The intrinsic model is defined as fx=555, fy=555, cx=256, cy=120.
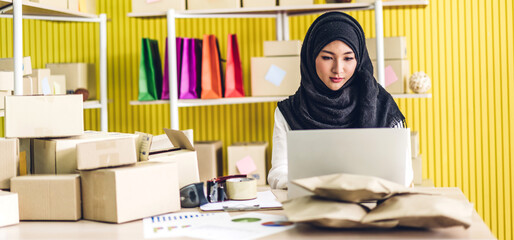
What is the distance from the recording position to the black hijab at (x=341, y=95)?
7.09ft

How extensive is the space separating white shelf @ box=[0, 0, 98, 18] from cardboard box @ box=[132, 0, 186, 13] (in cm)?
32

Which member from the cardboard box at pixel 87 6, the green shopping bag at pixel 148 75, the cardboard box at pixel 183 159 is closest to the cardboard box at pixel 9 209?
the cardboard box at pixel 183 159

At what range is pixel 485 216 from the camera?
331 cm

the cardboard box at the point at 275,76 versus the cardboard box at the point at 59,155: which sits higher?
the cardboard box at the point at 275,76

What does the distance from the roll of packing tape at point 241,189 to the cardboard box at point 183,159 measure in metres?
0.12

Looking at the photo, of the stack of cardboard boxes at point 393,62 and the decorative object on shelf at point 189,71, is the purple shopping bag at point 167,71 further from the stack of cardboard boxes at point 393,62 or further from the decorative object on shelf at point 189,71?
the stack of cardboard boxes at point 393,62

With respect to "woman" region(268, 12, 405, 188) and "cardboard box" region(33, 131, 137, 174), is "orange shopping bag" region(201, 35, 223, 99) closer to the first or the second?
"woman" region(268, 12, 405, 188)

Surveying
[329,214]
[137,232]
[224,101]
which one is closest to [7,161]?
[137,232]

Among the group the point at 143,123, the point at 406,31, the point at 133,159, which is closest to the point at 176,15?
the point at 143,123

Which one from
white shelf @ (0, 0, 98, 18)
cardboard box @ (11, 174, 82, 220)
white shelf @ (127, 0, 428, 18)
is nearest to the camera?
cardboard box @ (11, 174, 82, 220)

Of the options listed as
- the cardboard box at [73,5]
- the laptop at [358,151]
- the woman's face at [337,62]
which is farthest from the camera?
the cardboard box at [73,5]

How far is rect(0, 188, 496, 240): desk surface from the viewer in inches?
46.4

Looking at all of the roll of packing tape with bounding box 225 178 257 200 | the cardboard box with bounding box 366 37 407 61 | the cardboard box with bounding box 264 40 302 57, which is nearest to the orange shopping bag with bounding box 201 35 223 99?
the cardboard box with bounding box 264 40 302 57

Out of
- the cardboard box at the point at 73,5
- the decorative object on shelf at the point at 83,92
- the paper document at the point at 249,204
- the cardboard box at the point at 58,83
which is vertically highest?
the cardboard box at the point at 73,5
